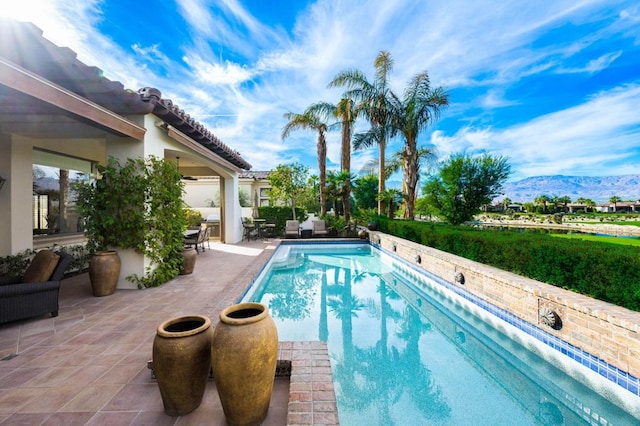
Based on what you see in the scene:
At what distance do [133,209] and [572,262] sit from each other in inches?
323

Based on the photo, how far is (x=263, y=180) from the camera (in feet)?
90.1

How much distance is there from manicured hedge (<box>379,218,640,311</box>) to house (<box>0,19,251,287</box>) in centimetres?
770

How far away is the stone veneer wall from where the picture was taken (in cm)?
319

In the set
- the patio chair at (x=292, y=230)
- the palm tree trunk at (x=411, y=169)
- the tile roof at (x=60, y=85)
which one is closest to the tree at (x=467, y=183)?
the palm tree trunk at (x=411, y=169)

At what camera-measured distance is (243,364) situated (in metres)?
2.10

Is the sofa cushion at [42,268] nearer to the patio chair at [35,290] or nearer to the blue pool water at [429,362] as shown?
the patio chair at [35,290]

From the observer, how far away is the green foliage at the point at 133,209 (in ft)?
19.4

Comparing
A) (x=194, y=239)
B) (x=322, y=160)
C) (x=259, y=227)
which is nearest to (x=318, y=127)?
(x=322, y=160)

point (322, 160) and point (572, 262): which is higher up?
point (322, 160)

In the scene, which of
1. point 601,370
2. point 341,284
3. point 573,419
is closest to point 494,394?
point 573,419

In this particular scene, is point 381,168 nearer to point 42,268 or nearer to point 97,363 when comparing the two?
point 42,268

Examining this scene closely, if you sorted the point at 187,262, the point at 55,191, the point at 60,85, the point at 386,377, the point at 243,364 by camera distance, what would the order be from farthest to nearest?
1. the point at 55,191
2. the point at 187,262
3. the point at 60,85
4. the point at 386,377
5. the point at 243,364

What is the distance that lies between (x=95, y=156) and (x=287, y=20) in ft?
28.3

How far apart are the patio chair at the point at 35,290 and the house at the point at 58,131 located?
1.57m
